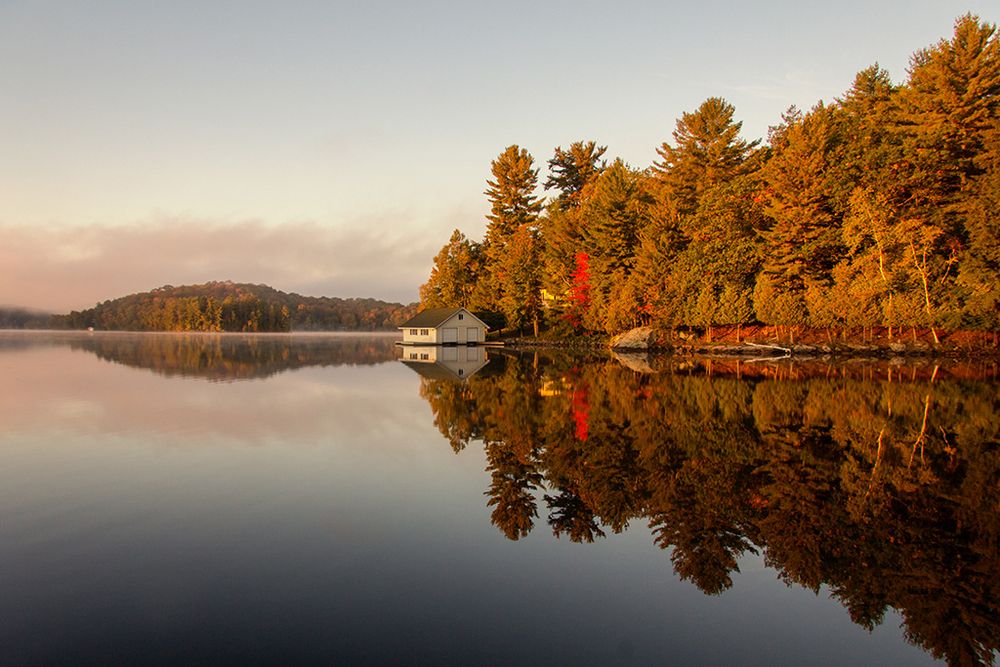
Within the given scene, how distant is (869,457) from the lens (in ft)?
37.4

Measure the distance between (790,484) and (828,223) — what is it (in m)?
37.9

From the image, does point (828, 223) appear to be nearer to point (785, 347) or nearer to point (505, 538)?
point (785, 347)

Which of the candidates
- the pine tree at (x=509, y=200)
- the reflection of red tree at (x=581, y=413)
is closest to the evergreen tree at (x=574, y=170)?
the pine tree at (x=509, y=200)

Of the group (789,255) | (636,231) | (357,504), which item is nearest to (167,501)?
(357,504)

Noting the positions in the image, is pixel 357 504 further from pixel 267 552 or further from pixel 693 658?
pixel 693 658

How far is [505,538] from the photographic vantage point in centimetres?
761

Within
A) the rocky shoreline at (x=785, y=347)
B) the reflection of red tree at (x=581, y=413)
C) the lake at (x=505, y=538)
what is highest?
the rocky shoreline at (x=785, y=347)

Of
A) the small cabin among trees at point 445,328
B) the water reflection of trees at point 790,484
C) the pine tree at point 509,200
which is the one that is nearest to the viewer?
the water reflection of trees at point 790,484

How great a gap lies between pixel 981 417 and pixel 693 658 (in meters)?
16.1

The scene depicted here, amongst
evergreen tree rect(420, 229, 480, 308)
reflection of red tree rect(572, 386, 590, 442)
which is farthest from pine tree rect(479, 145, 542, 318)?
reflection of red tree rect(572, 386, 590, 442)

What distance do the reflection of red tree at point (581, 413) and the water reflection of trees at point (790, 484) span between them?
4.6 inches

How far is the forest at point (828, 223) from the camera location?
119ft

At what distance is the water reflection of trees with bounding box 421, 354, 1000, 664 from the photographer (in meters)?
6.11

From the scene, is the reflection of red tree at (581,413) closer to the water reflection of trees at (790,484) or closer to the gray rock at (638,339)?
the water reflection of trees at (790,484)
